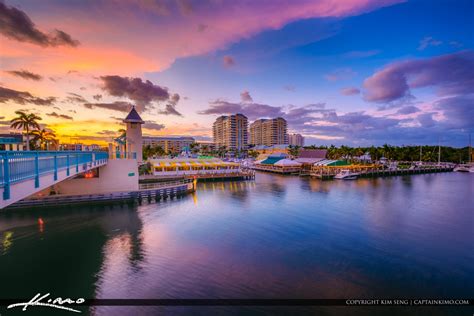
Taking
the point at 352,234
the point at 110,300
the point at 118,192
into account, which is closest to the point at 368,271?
the point at 352,234

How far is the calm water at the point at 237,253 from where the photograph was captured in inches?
508

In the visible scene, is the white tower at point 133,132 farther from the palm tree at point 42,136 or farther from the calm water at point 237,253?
the palm tree at point 42,136

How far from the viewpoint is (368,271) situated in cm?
1490

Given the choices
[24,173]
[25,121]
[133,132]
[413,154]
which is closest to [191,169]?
[133,132]

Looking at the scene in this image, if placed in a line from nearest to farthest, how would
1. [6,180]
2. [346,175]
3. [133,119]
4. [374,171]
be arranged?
[6,180]
[133,119]
[346,175]
[374,171]

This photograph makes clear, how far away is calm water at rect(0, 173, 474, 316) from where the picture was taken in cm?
1291

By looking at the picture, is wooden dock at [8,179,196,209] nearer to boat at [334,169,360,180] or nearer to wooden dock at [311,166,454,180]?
wooden dock at [311,166,454,180]

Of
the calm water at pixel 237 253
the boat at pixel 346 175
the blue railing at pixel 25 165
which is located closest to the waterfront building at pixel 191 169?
the calm water at pixel 237 253

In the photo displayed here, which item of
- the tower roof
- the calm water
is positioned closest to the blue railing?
the calm water

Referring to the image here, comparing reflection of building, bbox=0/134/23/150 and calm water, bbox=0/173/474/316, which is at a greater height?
reflection of building, bbox=0/134/23/150

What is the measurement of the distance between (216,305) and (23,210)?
3112 cm

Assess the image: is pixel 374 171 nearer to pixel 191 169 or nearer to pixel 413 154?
pixel 413 154

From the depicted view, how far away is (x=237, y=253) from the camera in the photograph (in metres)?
17.4

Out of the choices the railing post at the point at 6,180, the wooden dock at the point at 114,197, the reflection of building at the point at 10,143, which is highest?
the reflection of building at the point at 10,143
